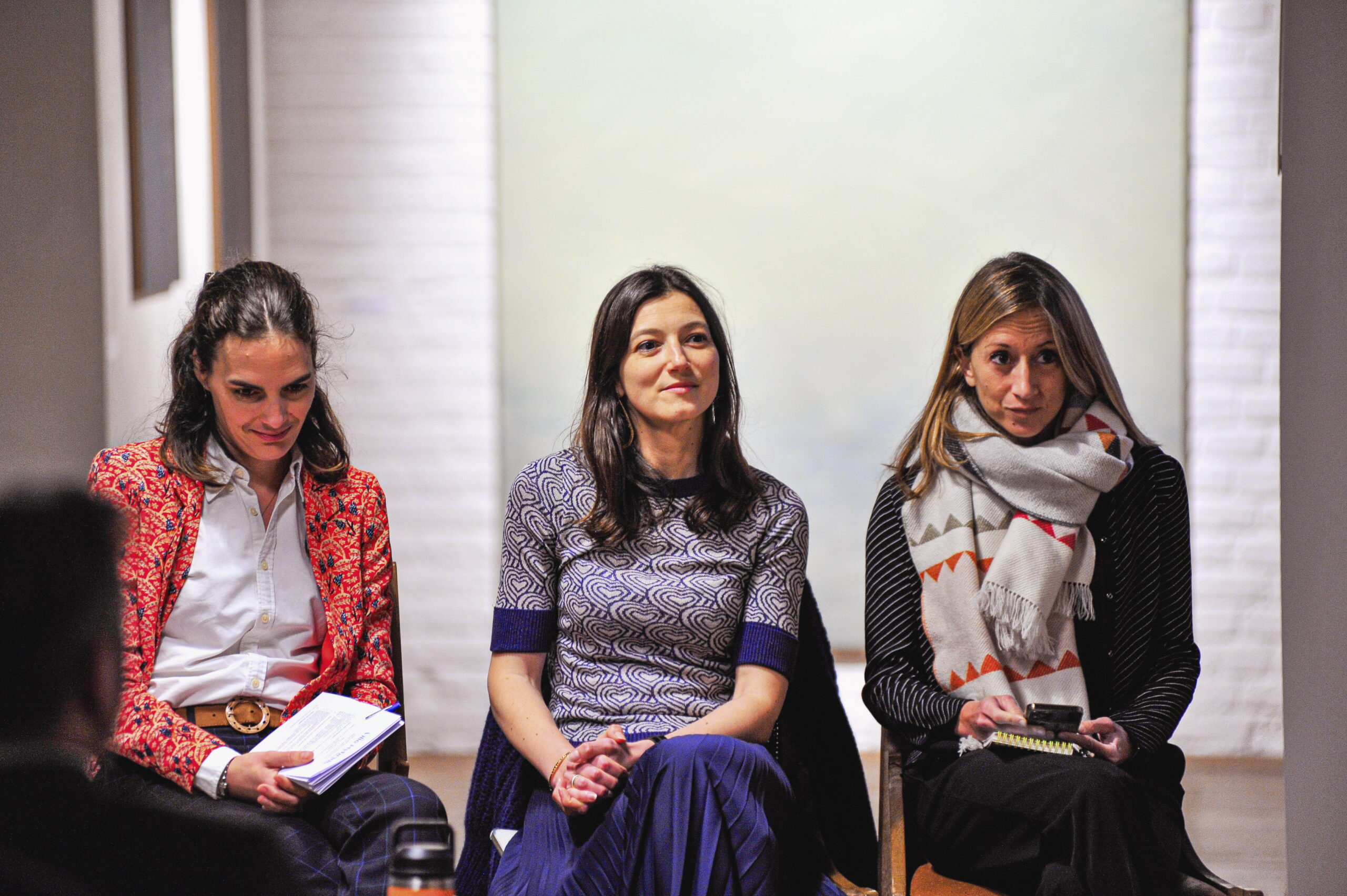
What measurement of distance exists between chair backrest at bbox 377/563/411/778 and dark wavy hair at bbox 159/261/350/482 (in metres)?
0.25

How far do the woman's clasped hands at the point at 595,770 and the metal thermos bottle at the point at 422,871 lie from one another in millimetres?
541

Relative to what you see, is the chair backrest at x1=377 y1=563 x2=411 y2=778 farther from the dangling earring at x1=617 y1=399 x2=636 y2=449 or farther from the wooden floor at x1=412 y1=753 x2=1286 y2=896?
the wooden floor at x1=412 y1=753 x2=1286 y2=896

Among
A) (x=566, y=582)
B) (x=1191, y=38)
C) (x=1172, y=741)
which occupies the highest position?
(x=1191, y=38)

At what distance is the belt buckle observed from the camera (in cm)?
194

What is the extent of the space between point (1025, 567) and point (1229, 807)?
1.80m

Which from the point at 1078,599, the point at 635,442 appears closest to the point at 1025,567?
the point at 1078,599

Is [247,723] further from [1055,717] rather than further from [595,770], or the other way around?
[1055,717]

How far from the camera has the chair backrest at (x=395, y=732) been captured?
Answer: 6.72 ft

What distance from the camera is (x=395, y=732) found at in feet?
6.62

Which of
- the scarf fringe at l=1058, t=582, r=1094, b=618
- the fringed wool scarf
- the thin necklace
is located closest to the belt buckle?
the thin necklace

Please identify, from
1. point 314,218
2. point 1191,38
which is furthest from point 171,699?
point 1191,38

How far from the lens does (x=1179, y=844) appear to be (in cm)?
188

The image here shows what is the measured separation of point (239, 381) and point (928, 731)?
128 cm

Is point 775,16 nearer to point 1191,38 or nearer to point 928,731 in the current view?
point 1191,38
